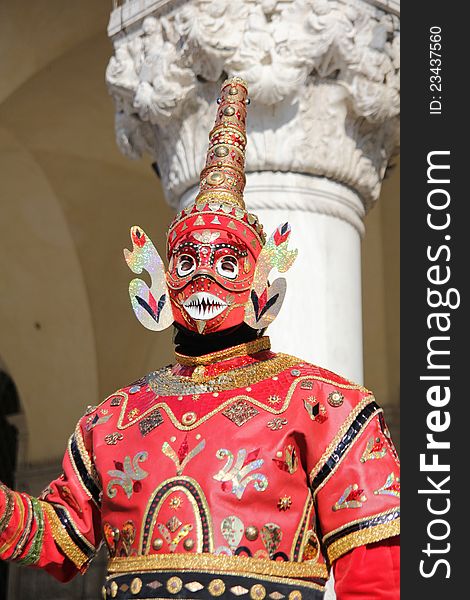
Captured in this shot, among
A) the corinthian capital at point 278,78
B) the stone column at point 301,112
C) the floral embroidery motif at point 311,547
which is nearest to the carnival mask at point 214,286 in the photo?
the floral embroidery motif at point 311,547

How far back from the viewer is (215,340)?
3.34 meters

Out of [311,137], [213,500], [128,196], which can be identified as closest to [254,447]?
[213,500]

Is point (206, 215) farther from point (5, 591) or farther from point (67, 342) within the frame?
point (5, 591)

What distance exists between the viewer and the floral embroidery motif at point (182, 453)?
3149 millimetres

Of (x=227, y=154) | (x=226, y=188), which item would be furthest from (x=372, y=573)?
(x=227, y=154)

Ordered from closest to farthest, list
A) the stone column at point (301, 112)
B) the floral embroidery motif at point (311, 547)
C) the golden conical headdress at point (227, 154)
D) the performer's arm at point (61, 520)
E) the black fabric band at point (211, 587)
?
the black fabric band at point (211, 587)
the floral embroidery motif at point (311, 547)
the performer's arm at point (61, 520)
the golden conical headdress at point (227, 154)
the stone column at point (301, 112)

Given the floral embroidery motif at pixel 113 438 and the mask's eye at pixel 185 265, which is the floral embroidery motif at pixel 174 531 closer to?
the floral embroidery motif at pixel 113 438

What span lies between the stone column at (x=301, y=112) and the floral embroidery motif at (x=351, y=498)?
4.88 ft

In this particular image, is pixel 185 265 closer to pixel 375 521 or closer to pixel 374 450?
pixel 374 450

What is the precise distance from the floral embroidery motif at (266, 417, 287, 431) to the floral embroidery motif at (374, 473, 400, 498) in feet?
0.90

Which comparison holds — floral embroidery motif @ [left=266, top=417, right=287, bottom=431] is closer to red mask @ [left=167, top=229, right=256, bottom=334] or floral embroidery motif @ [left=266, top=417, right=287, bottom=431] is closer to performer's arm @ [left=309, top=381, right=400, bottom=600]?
performer's arm @ [left=309, top=381, right=400, bottom=600]

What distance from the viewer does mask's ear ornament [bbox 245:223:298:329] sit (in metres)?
3.29

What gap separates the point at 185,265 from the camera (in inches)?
131

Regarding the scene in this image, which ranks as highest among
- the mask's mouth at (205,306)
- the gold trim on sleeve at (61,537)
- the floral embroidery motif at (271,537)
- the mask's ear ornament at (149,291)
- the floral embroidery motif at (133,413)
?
the mask's ear ornament at (149,291)
